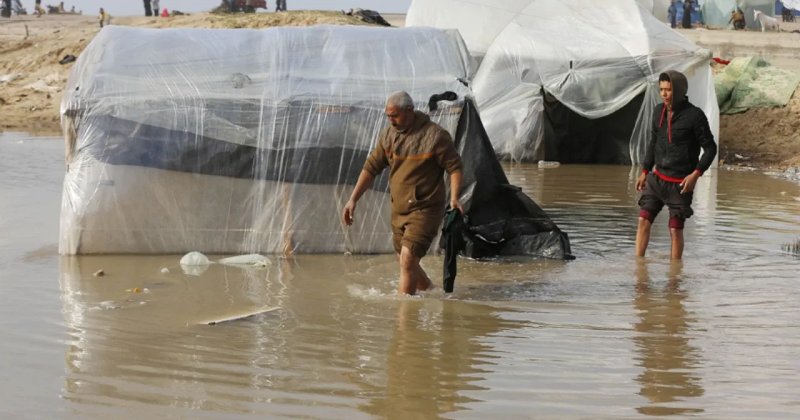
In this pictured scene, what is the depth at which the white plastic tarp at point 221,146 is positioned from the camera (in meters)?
9.14

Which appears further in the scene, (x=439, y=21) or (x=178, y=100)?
(x=439, y=21)

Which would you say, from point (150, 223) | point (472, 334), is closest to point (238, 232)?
point (150, 223)

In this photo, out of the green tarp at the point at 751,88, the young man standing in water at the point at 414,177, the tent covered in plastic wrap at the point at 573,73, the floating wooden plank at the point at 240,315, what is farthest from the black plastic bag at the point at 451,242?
the green tarp at the point at 751,88

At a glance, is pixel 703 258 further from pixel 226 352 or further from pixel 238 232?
pixel 226 352

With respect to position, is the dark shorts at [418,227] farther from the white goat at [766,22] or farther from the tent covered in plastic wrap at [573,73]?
the white goat at [766,22]

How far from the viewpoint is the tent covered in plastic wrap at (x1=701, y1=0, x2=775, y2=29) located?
36.3 metres

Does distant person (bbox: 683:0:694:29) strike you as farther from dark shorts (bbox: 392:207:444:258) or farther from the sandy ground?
dark shorts (bbox: 392:207:444:258)

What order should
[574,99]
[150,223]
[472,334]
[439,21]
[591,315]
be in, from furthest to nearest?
[439,21], [574,99], [150,223], [591,315], [472,334]

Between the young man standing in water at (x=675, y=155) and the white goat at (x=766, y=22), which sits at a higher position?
the white goat at (x=766, y=22)

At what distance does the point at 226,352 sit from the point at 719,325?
2921 millimetres

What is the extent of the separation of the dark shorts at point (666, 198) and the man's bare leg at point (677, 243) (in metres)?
0.18

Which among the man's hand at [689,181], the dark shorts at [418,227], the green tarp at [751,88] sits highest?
the green tarp at [751,88]

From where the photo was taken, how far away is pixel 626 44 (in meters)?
16.9

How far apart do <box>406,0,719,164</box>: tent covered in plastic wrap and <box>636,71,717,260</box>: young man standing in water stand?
294 inches
